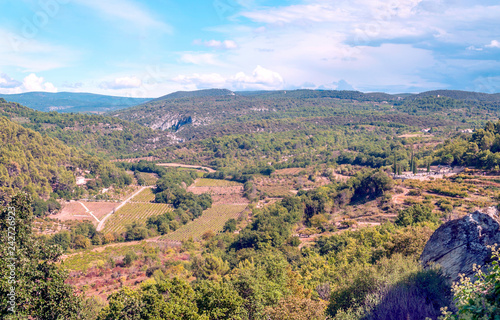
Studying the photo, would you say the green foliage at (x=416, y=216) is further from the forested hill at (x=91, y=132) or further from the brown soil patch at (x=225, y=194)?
the forested hill at (x=91, y=132)

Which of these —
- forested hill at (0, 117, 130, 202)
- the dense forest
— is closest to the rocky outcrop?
the dense forest

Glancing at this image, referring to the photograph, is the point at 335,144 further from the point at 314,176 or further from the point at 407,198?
the point at 407,198

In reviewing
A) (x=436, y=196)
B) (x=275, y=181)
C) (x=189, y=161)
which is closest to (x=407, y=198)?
(x=436, y=196)

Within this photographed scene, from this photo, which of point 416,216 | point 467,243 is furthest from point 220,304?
point 416,216

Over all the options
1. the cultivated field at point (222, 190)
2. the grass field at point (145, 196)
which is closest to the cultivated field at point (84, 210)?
the grass field at point (145, 196)

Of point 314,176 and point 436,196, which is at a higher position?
point 436,196
